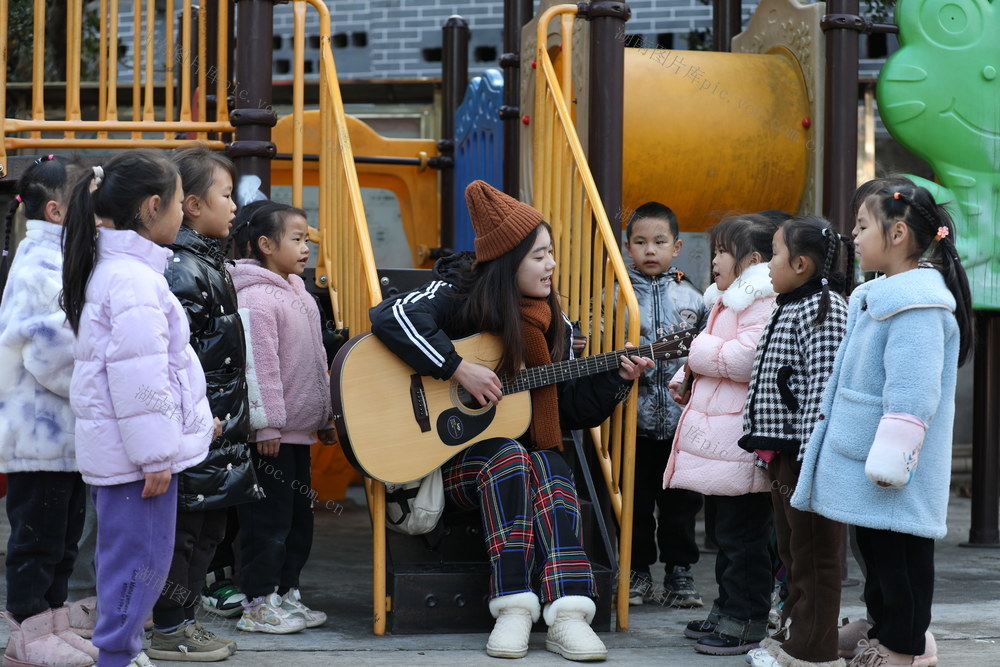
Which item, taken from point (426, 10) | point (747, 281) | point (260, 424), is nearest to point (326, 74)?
point (260, 424)

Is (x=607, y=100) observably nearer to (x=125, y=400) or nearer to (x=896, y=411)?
(x=896, y=411)

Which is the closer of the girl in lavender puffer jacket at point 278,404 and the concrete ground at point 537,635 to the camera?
the concrete ground at point 537,635

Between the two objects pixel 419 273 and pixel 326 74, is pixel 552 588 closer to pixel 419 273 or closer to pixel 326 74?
pixel 419 273

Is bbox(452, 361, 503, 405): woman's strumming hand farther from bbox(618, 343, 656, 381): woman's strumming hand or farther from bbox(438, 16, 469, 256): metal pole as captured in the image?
bbox(438, 16, 469, 256): metal pole

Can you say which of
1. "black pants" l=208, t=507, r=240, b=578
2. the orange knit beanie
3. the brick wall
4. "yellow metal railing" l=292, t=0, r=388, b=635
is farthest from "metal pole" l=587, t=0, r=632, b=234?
the brick wall

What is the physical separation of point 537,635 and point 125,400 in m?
1.63

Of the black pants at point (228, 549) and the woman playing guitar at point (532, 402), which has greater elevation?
the woman playing guitar at point (532, 402)

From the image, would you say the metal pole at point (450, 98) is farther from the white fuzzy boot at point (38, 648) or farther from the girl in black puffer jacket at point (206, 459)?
the white fuzzy boot at point (38, 648)

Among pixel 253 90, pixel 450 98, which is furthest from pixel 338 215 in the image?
pixel 450 98

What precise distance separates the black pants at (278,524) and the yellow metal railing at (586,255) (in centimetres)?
107

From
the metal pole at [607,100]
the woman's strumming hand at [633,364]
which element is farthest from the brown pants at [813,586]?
the metal pole at [607,100]

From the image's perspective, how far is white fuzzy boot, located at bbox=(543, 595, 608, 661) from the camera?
3.61 m

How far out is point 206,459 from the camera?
352cm

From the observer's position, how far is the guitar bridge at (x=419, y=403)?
3865 mm
